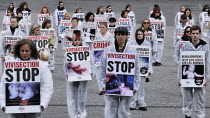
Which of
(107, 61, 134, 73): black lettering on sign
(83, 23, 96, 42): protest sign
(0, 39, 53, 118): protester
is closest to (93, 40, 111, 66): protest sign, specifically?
(83, 23, 96, 42): protest sign

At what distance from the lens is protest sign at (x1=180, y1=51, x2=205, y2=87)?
12188 mm

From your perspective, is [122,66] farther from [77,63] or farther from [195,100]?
[195,100]

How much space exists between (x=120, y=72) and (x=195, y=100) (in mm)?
2344

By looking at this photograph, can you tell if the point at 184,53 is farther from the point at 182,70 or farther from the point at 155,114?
the point at 155,114

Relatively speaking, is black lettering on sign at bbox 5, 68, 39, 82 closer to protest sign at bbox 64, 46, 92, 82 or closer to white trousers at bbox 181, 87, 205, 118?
protest sign at bbox 64, 46, 92, 82

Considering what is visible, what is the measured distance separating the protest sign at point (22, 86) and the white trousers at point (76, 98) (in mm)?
3573

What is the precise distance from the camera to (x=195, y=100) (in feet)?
40.7

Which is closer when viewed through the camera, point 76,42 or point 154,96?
point 76,42

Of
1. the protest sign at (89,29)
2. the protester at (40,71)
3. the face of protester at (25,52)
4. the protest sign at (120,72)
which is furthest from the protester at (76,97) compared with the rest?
the protest sign at (89,29)

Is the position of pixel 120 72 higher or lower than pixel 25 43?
lower

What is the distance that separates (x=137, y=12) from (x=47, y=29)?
21031 millimetres

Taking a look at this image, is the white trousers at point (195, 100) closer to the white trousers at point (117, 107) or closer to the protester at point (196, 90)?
the protester at point (196, 90)

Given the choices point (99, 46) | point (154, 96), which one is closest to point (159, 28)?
point (99, 46)

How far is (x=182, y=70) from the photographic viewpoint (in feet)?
40.6
